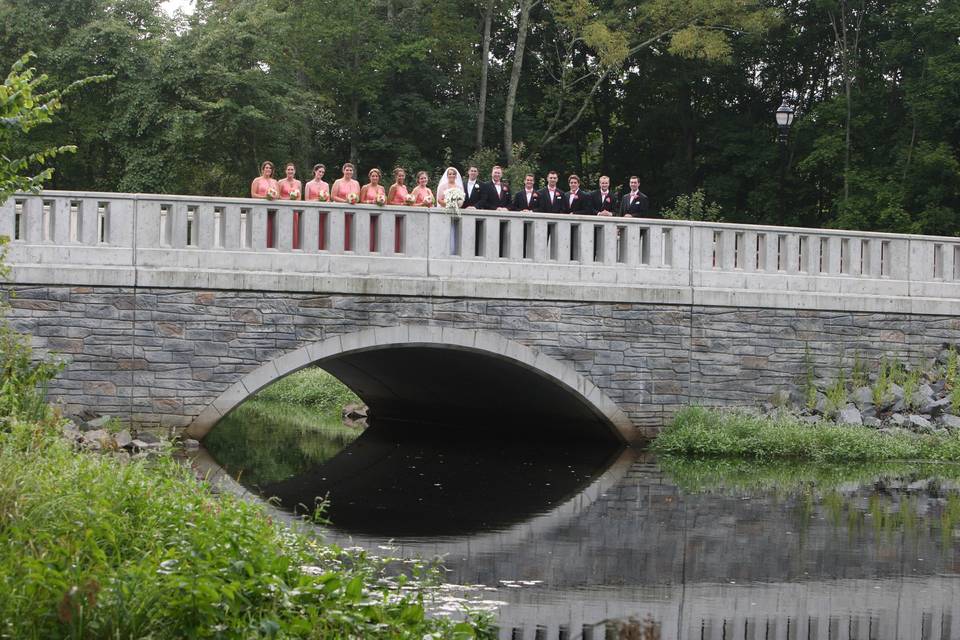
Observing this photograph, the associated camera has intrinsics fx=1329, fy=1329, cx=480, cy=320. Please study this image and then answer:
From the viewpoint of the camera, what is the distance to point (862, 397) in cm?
1600

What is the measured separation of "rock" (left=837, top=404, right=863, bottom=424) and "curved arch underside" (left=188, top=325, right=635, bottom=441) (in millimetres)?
2517

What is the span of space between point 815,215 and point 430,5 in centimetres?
1051

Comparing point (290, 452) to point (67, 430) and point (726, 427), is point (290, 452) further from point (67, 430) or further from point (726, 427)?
point (726, 427)

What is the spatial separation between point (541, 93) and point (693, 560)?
24.6m

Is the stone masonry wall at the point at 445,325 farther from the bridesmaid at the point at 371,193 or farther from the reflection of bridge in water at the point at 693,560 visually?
the reflection of bridge in water at the point at 693,560

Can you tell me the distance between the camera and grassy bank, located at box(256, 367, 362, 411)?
24266 millimetres

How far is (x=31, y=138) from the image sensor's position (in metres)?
25.2

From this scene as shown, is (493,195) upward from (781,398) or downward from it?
upward

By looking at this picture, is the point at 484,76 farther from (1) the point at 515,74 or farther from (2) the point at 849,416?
(2) the point at 849,416

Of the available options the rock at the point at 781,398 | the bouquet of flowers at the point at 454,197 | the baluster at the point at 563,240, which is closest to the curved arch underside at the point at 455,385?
the baluster at the point at 563,240

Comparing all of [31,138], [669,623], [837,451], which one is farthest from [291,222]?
[31,138]

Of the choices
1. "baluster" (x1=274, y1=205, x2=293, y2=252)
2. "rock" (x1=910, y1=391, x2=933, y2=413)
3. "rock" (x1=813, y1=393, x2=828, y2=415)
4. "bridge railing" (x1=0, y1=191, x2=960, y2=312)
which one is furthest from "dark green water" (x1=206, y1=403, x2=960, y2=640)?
"baluster" (x1=274, y1=205, x2=293, y2=252)

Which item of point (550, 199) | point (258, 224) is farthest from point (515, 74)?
point (258, 224)

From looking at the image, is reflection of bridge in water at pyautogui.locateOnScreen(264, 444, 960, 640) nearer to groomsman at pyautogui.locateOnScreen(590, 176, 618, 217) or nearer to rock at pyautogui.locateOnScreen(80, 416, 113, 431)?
rock at pyautogui.locateOnScreen(80, 416, 113, 431)
